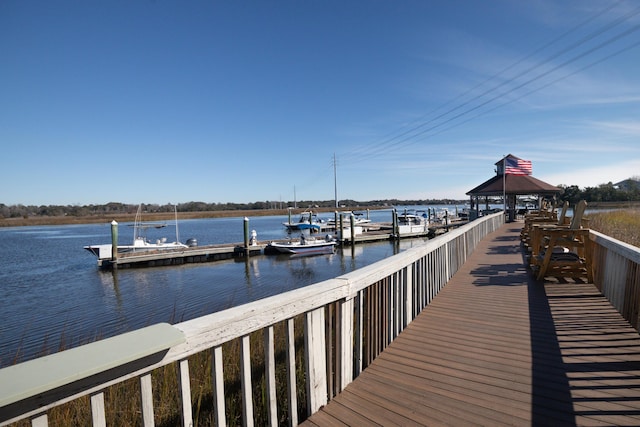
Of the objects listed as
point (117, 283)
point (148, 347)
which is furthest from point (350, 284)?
point (117, 283)

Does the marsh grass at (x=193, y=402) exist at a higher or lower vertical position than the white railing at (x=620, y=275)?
lower

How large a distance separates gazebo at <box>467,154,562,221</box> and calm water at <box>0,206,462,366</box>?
29.8 feet

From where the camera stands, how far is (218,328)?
67.9 inches

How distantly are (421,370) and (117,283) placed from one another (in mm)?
19527

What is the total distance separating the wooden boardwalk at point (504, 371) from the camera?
2447 millimetres

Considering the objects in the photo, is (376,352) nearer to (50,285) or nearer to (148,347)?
(148,347)

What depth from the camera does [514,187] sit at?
80.0 ft

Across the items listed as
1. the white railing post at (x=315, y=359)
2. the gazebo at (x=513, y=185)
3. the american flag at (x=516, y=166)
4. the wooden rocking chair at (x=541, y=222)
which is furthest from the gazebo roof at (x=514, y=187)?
the white railing post at (x=315, y=359)

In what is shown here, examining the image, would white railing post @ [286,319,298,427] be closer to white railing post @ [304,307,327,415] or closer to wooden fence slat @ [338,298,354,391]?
white railing post @ [304,307,327,415]

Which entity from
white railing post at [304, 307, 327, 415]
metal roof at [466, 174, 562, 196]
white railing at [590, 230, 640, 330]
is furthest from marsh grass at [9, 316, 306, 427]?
metal roof at [466, 174, 562, 196]

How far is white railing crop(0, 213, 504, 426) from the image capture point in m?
1.14

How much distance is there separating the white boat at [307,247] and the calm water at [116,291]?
66cm

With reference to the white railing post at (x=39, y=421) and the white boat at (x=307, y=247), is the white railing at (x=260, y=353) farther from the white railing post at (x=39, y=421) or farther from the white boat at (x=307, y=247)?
the white boat at (x=307, y=247)

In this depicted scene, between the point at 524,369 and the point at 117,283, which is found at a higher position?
the point at 524,369
